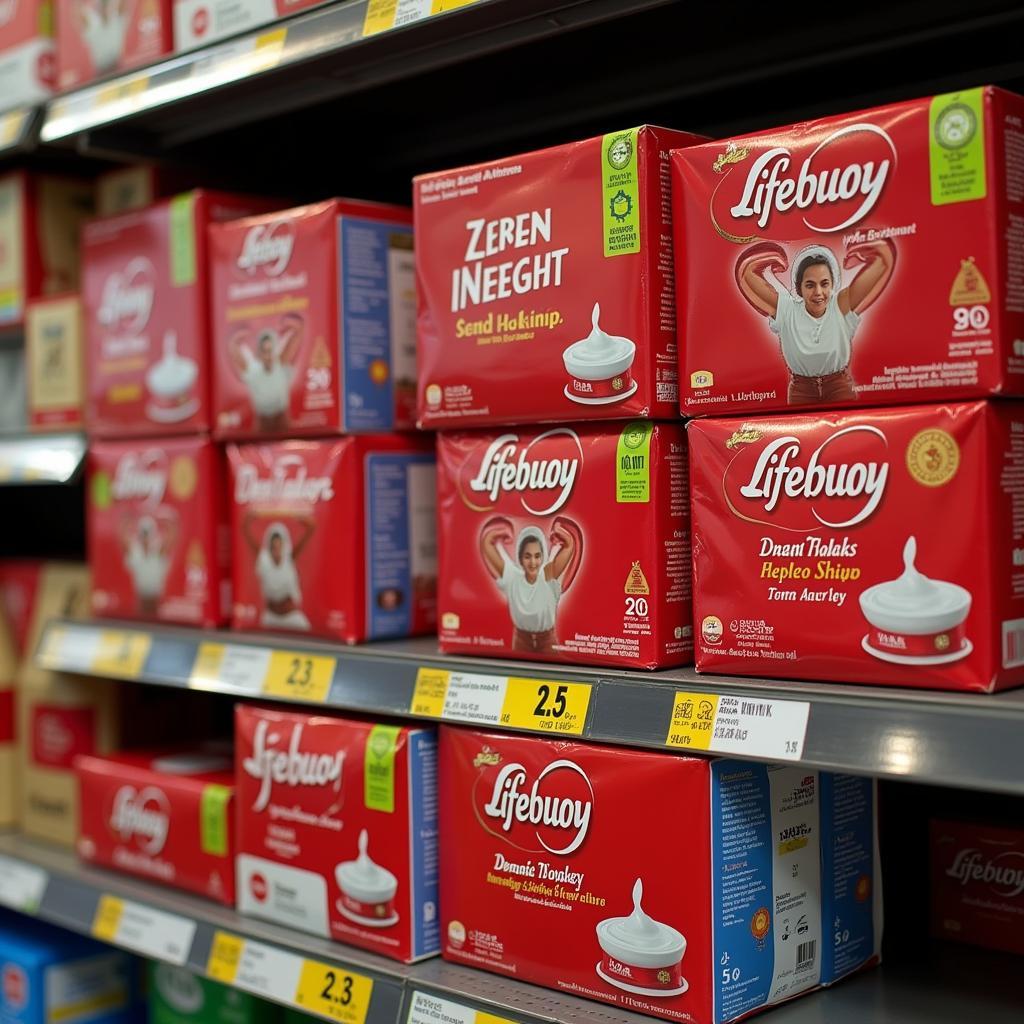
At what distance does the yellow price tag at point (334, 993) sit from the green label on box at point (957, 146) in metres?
1.14

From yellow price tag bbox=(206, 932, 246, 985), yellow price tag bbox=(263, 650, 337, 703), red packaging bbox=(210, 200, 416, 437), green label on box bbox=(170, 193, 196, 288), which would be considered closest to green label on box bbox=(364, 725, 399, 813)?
yellow price tag bbox=(263, 650, 337, 703)

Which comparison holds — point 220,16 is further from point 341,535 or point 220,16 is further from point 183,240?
point 341,535

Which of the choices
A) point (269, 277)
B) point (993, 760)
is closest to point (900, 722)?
point (993, 760)

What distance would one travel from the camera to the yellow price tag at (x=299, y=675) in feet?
5.69

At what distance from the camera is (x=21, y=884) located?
7.20 feet

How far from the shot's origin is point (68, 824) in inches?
89.7

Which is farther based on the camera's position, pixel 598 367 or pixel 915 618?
pixel 598 367

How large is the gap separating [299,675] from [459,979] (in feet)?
1.52

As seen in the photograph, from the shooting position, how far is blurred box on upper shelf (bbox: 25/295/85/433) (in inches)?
90.3

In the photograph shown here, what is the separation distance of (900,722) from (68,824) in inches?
64.1

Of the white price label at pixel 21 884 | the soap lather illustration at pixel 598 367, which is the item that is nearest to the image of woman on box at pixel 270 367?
the soap lather illustration at pixel 598 367

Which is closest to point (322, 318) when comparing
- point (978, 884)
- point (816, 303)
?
point (816, 303)

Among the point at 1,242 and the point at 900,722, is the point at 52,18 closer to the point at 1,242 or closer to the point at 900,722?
the point at 1,242

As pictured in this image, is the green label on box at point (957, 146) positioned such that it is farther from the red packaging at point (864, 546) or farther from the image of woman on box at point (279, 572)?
the image of woman on box at point (279, 572)
